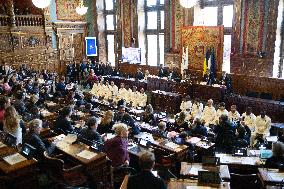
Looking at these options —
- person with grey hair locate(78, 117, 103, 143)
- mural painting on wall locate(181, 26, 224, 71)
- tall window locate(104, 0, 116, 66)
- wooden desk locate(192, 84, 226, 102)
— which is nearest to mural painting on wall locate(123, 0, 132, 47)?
tall window locate(104, 0, 116, 66)

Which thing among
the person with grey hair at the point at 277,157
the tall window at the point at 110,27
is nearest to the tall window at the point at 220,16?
the tall window at the point at 110,27

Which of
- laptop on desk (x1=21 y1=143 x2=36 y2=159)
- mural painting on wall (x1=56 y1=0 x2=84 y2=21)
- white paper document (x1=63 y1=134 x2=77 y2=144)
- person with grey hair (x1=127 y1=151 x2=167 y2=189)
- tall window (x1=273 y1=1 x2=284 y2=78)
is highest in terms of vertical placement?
mural painting on wall (x1=56 y1=0 x2=84 y2=21)

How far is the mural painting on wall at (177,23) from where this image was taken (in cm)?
1528

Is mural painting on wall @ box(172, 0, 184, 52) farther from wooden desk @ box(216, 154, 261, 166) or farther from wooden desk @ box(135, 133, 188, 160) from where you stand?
wooden desk @ box(216, 154, 261, 166)

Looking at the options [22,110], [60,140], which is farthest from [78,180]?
[22,110]

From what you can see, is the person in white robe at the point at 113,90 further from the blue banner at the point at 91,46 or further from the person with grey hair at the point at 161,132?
the blue banner at the point at 91,46

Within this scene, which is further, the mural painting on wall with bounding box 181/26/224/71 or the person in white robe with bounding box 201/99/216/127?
the mural painting on wall with bounding box 181/26/224/71

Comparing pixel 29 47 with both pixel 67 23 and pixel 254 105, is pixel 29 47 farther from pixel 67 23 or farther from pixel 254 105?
pixel 254 105

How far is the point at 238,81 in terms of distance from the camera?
514 inches

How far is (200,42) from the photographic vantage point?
14.0 m

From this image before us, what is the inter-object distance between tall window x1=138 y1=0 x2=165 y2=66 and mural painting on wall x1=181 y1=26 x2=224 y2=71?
267 cm

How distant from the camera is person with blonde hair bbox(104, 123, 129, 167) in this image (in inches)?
219

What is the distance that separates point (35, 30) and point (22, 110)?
31.6 feet

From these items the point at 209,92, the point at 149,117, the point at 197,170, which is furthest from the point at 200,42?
the point at 197,170
